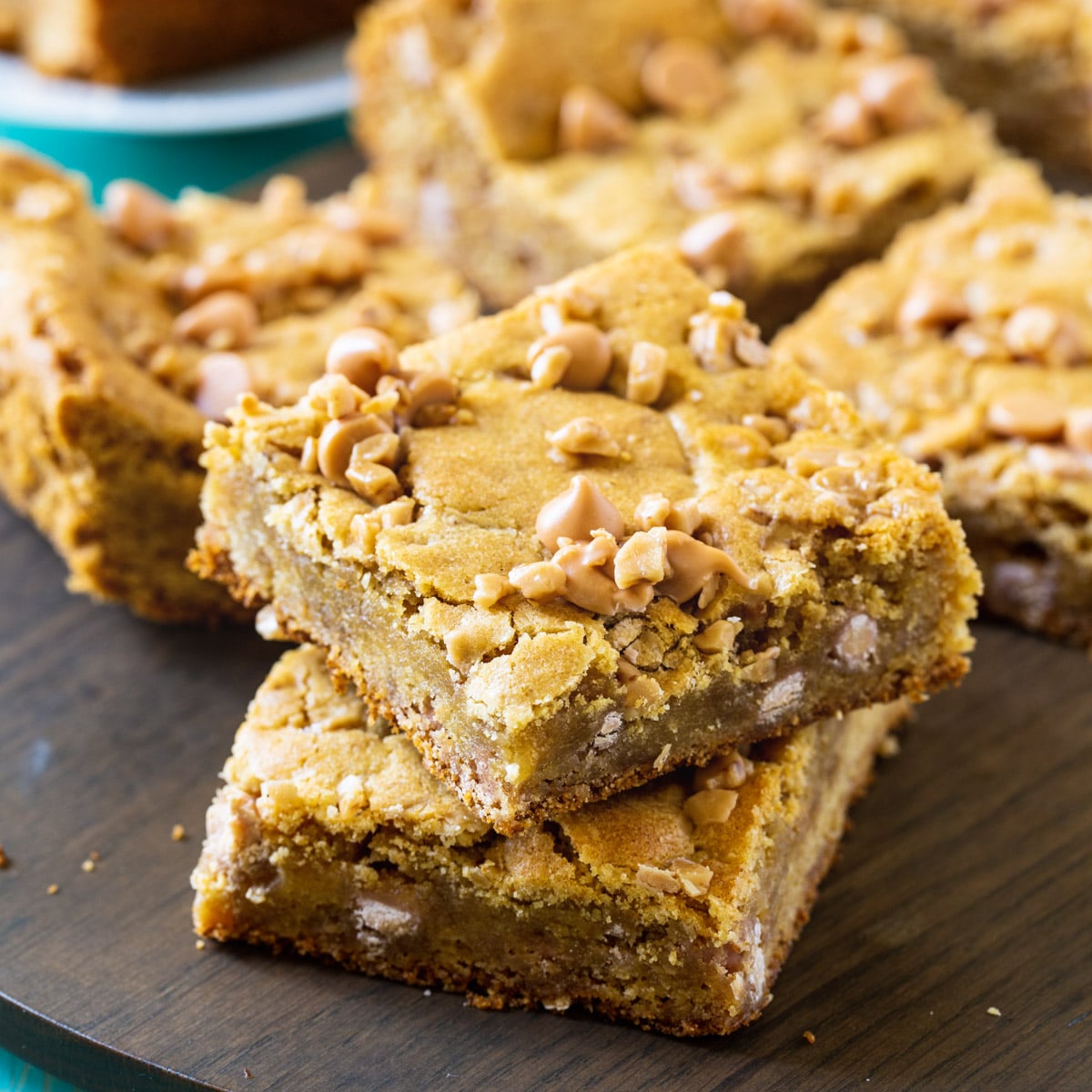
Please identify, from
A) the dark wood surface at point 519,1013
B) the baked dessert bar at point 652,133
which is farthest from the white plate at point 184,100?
the dark wood surface at point 519,1013

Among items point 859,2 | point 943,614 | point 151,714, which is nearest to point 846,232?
point 859,2

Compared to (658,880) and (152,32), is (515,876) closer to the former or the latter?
(658,880)

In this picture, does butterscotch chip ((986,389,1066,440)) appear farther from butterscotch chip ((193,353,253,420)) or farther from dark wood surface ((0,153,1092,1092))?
butterscotch chip ((193,353,253,420))

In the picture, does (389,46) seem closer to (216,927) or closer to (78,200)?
(78,200)

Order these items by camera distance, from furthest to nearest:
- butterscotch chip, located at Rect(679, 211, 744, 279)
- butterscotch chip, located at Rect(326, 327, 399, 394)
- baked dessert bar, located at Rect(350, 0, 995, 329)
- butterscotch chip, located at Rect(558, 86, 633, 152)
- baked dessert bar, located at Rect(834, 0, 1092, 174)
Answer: baked dessert bar, located at Rect(834, 0, 1092, 174), butterscotch chip, located at Rect(558, 86, 633, 152), baked dessert bar, located at Rect(350, 0, 995, 329), butterscotch chip, located at Rect(679, 211, 744, 279), butterscotch chip, located at Rect(326, 327, 399, 394)

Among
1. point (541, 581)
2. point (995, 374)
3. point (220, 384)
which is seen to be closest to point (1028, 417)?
point (995, 374)

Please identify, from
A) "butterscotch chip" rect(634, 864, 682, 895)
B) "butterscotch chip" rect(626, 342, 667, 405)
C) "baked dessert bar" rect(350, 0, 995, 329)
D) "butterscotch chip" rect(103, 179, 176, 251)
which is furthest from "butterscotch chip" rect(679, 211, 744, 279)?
"butterscotch chip" rect(634, 864, 682, 895)
